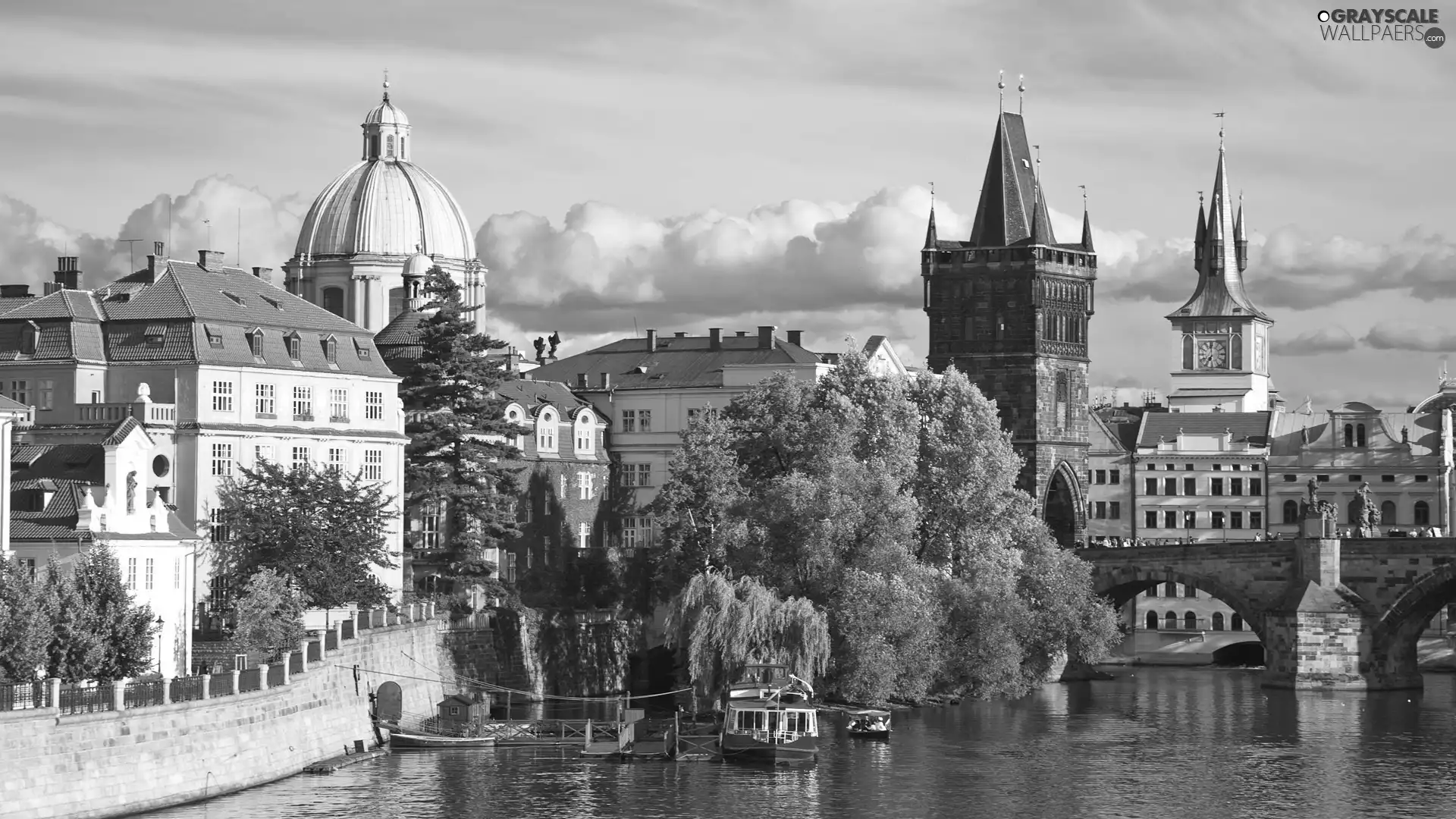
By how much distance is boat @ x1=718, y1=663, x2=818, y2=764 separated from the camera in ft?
275

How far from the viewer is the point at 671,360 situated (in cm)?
13662

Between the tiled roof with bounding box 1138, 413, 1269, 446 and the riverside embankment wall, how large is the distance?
90930mm

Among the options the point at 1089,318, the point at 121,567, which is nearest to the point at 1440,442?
the point at 1089,318

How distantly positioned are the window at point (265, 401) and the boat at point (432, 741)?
18577 mm

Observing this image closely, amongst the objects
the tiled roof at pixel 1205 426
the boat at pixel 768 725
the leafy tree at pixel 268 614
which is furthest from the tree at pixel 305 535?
the tiled roof at pixel 1205 426

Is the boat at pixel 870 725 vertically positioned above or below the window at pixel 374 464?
below

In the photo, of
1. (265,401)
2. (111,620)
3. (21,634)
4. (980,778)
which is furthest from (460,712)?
(21,634)

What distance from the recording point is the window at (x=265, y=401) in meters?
99.3

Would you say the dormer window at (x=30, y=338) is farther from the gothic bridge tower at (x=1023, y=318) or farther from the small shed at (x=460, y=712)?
the gothic bridge tower at (x=1023, y=318)

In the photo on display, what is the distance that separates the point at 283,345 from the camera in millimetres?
101875

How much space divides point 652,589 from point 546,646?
7448 millimetres

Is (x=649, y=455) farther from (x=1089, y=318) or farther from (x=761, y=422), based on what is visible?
(x=1089, y=318)

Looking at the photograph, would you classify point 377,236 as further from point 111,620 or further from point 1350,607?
point 111,620

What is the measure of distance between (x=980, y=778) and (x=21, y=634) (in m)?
30.4
